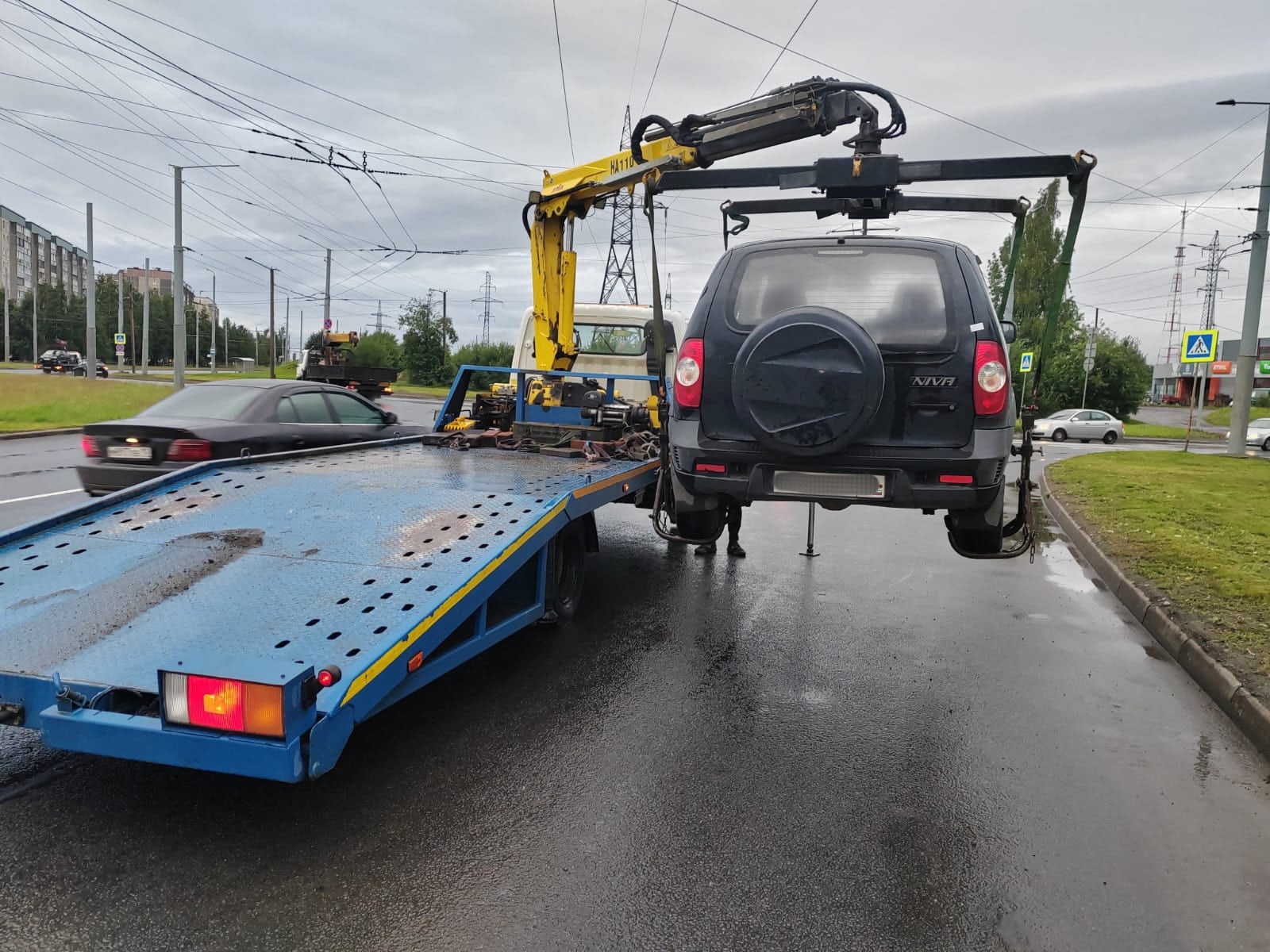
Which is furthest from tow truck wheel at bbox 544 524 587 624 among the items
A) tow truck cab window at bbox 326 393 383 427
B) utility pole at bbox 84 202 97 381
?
utility pole at bbox 84 202 97 381

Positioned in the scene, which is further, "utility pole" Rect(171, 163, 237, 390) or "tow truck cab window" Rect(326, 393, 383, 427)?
"utility pole" Rect(171, 163, 237, 390)

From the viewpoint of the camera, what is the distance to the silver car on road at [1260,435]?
32188 mm

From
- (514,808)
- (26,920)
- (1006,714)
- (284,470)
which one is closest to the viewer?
(26,920)

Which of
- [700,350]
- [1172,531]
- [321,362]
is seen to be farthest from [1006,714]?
[321,362]

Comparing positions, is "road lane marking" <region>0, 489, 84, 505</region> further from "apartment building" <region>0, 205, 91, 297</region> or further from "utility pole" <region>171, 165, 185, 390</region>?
"apartment building" <region>0, 205, 91, 297</region>

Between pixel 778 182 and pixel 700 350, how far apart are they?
4.54 feet

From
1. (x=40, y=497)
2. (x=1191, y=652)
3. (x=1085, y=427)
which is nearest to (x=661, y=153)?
(x=1191, y=652)

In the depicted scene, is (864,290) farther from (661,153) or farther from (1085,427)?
(1085,427)

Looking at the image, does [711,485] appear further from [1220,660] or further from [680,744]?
[1220,660]

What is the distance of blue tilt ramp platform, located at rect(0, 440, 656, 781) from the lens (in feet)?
9.20

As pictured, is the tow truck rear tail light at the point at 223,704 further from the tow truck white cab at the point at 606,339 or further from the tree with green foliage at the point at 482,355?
the tree with green foliage at the point at 482,355

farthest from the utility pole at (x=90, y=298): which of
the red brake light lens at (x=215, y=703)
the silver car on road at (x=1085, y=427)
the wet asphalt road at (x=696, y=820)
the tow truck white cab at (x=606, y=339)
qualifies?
the silver car on road at (x=1085, y=427)

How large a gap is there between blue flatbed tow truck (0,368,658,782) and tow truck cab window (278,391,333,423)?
250 cm

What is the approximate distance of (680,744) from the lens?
13.3 ft
